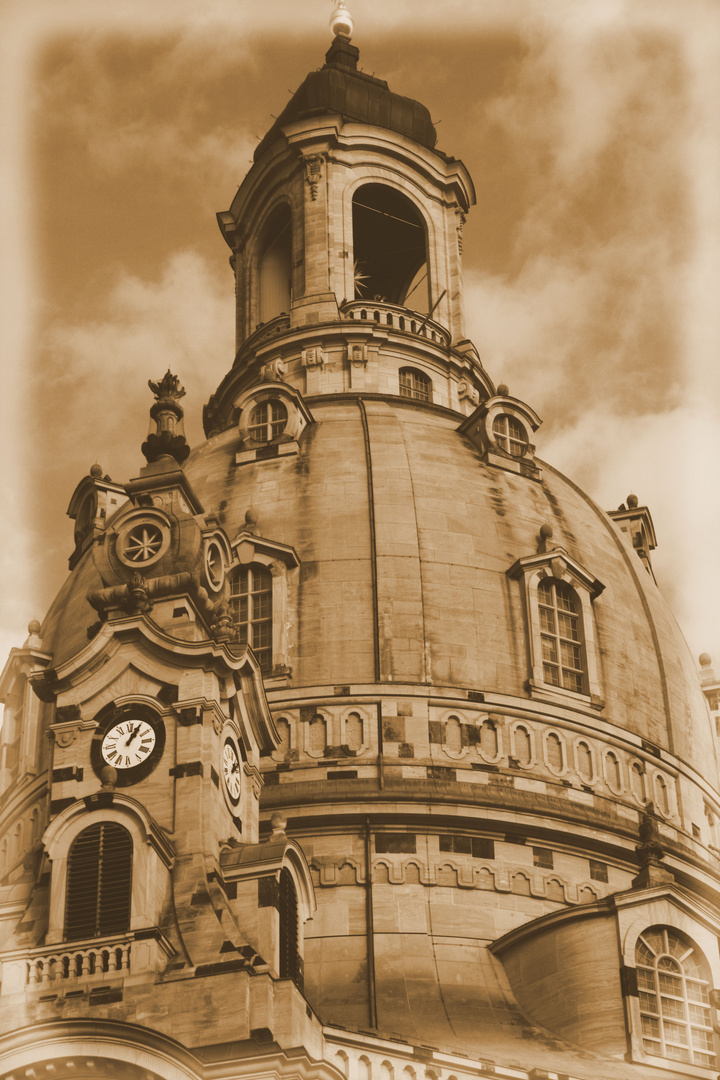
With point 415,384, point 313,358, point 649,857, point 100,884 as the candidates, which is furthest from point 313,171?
point 100,884

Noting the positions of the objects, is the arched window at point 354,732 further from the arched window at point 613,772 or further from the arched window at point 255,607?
the arched window at point 613,772

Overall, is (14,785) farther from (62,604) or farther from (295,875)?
(295,875)

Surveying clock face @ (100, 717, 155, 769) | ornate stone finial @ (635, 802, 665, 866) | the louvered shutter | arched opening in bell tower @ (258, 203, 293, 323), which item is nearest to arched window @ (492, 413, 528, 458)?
arched opening in bell tower @ (258, 203, 293, 323)

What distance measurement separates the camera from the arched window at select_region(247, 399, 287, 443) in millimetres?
63344

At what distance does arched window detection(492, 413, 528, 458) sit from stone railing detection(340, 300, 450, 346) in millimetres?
6658

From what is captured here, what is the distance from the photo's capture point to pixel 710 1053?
4988 centimetres

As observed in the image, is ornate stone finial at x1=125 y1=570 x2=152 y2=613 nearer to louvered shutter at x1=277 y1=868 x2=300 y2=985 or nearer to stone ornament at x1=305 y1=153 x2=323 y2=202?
louvered shutter at x1=277 y1=868 x2=300 y2=985

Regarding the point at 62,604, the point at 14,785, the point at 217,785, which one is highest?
the point at 62,604

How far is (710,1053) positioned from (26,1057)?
15984 millimetres

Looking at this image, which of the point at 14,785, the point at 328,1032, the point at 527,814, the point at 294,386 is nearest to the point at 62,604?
the point at 14,785

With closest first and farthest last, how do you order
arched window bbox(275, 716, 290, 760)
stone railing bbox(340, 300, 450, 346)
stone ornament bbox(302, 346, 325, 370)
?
arched window bbox(275, 716, 290, 760)
stone ornament bbox(302, 346, 325, 370)
stone railing bbox(340, 300, 450, 346)

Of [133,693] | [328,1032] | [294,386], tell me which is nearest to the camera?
[328,1032]

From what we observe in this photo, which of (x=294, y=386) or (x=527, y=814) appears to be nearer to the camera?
(x=527, y=814)

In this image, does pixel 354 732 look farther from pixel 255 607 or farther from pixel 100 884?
pixel 100 884
